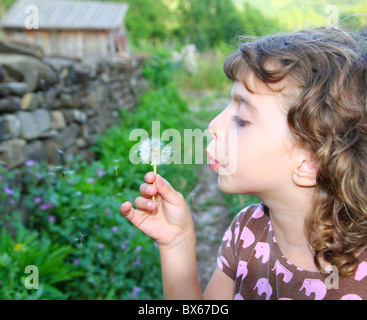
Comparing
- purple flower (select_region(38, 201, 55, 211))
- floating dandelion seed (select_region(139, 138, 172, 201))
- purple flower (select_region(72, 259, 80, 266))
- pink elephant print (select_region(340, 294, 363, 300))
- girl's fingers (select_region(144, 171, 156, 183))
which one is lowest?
purple flower (select_region(72, 259, 80, 266))

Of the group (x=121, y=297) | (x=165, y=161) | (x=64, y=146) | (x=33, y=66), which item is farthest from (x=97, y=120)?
(x=165, y=161)

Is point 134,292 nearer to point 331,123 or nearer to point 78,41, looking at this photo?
point 331,123

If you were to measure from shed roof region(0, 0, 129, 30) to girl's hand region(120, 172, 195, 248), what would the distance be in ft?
27.3

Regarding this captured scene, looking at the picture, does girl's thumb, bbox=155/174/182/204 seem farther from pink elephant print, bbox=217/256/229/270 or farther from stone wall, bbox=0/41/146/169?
stone wall, bbox=0/41/146/169

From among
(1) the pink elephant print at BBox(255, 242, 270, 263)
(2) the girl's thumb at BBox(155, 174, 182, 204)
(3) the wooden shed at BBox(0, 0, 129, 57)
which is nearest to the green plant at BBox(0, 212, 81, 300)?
(2) the girl's thumb at BBox(155, 174, 182, 204)

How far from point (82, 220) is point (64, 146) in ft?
3.91

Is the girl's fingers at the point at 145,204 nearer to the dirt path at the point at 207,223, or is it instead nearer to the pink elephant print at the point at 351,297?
the pink elephant print at the point at 351,297

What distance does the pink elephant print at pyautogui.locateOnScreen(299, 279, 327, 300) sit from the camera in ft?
3.68

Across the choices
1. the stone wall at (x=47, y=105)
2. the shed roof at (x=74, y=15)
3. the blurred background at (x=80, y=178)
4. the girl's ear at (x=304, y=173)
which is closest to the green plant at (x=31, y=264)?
the blurred background at (x=80, y=178)

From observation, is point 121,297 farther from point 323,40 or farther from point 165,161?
point 323,40

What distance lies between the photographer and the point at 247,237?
52.9 inches

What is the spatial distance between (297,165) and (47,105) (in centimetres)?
257

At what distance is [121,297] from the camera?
2.25 meters

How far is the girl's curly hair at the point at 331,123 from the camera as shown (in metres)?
1.06
